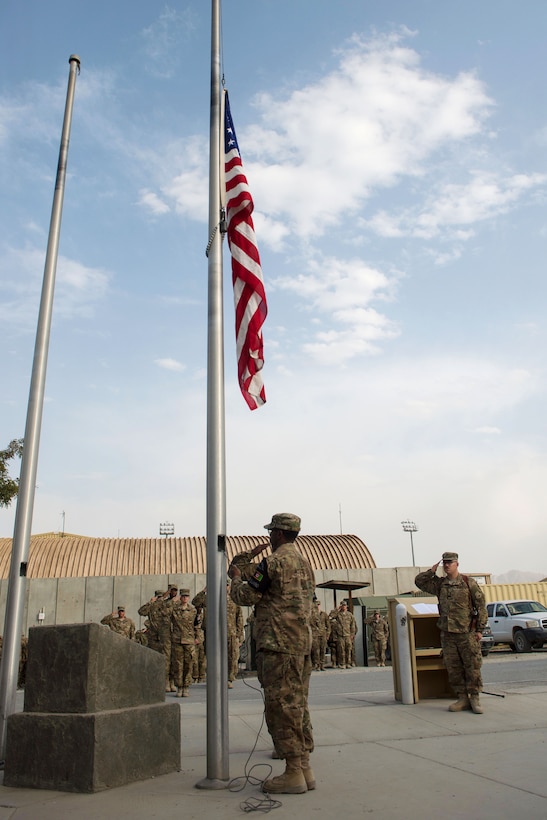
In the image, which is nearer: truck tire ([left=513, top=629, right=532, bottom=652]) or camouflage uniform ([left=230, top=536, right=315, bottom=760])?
camouflage uniform ([left=230, top=536, right=315, bottom=760])

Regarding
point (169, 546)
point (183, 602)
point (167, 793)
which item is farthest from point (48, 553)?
point (167, 793)

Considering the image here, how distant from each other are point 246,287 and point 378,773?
4.38 meters

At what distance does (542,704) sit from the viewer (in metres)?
8.36

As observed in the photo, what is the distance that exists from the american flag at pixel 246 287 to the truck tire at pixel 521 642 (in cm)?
2041

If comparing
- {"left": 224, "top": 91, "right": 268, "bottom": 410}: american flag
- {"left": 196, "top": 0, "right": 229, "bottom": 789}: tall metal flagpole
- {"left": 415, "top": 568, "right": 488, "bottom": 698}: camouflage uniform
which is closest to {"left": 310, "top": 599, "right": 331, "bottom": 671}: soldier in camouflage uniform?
{"left": 415, "top": 568, "right": 488, "bottom": 698}: camouflage uniform

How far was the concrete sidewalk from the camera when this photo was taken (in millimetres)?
4277

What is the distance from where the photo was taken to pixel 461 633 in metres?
8.12

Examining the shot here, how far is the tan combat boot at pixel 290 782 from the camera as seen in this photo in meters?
4.73

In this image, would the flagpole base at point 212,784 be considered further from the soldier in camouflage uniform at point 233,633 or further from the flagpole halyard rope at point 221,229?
the soldier in camouflage uniform at point 233,633

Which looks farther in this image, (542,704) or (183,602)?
(183,602)

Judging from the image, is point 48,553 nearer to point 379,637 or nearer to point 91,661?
point 379,637

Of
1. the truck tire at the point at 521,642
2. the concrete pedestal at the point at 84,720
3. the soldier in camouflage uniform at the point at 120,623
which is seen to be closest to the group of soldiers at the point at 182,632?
the soldier in camouflage uniform at the point at 120,623

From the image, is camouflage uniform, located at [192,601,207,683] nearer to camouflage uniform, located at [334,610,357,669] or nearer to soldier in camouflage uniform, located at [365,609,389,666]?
camouflage uniform, located at [334,610,357,669]

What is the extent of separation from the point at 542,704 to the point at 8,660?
6190 millimetres
